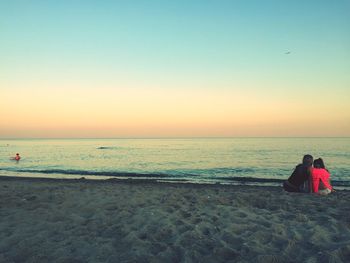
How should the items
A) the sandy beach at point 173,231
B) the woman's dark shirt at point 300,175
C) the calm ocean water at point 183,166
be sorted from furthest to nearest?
the calm ocean water at point 183,166 < the woman's dark shirt at point 300,175 < the sandy beach at point 173,231

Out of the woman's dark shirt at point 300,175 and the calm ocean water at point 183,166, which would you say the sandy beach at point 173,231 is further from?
the calm ocean water at point 183,166

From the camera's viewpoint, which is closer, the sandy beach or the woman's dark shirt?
the sandy beach

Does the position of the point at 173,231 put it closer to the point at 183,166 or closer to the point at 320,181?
the point at 320,181

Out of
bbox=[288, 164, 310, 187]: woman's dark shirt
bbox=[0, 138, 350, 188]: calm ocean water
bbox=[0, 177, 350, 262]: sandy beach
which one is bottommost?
bbox=[0, 138, 350, 188]: calm ocean water

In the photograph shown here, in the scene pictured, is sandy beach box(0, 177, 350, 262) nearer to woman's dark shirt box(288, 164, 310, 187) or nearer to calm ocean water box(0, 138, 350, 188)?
woman's dark shirt box(288, 164, 310, 187)

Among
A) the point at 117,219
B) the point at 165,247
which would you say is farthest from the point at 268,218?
the point at 117,219

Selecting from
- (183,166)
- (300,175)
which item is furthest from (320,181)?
(183,166)

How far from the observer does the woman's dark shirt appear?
9955 mm

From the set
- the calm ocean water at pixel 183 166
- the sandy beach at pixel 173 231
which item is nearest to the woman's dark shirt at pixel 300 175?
the sandy beach at pixel 173 231

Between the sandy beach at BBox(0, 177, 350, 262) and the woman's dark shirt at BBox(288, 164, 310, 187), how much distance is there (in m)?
1.57

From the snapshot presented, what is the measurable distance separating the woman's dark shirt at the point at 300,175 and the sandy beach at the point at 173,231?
157cm

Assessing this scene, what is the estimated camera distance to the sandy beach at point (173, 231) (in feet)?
15.0

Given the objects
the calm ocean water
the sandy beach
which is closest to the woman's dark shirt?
the sandy beach

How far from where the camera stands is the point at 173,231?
5.61 meters
